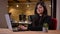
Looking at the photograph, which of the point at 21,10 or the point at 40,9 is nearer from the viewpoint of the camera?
the point at 40,9

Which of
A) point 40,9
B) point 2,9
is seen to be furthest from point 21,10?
point 40,9

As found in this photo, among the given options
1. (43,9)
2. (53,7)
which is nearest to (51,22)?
(43,9)

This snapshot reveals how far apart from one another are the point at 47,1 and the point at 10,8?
5.31 ft

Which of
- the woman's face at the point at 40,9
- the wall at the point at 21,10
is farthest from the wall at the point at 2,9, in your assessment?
the woman's face at the point at 40,9

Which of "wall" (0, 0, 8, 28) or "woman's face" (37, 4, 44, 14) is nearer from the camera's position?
"woman's face" (37, 4, 44, 14)

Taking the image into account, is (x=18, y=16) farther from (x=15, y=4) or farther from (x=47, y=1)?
(x=47, y=1)

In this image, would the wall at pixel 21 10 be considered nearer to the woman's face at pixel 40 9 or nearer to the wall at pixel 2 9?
the wall at pixel 2 9

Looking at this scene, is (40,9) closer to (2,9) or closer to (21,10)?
(21,10)

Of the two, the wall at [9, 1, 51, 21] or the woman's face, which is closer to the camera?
the woman's face

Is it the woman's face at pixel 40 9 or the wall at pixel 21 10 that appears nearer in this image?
the woman's face at pixel 40 9

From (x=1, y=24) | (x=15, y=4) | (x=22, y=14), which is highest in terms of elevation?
(x=15, y=4)

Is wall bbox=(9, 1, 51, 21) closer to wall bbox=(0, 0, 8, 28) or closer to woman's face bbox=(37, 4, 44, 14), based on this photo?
wall bbox=(0, 0, 8, 28)

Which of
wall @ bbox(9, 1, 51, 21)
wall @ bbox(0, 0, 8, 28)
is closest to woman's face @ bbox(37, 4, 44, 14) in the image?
wall @ bbox(9, 1, 51, 21)

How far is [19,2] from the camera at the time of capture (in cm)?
605
